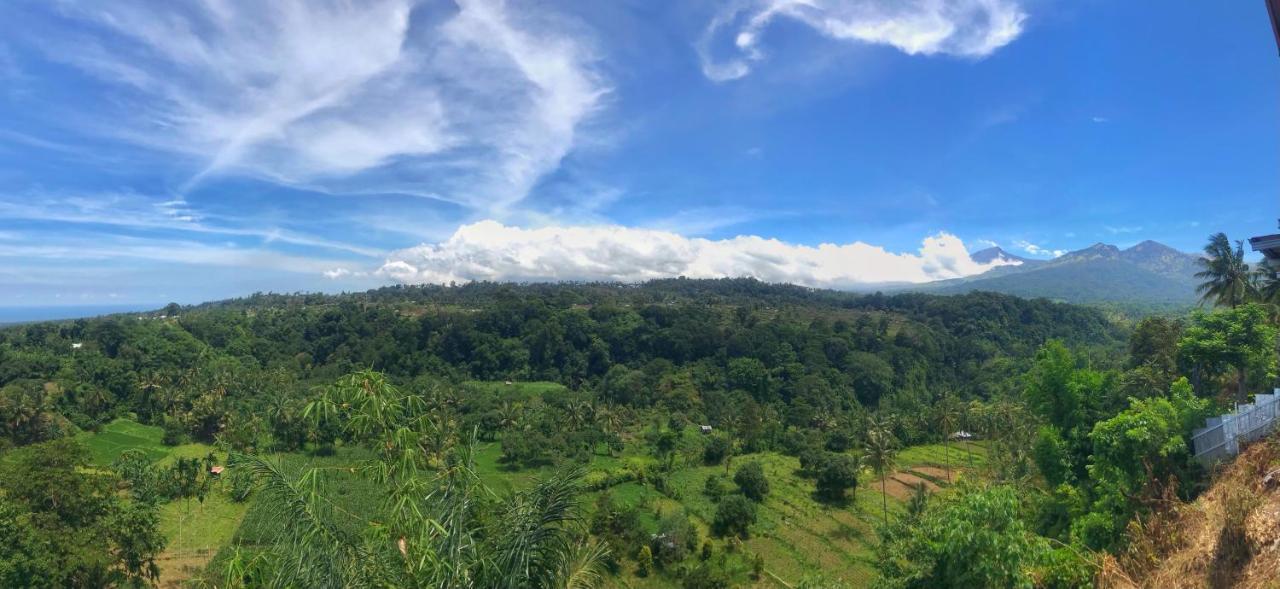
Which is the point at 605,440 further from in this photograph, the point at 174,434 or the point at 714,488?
the point at 174,434

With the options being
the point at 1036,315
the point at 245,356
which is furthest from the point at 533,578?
the point at 1036,315

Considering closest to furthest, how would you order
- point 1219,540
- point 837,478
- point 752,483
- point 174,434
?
point 1219,540 < point 752,483 < point 837,478 < point 174,434

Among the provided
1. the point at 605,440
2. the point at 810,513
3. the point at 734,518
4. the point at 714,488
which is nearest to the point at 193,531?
the point at 734,518

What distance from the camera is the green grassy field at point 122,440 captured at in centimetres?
4288

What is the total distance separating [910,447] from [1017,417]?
11.3m

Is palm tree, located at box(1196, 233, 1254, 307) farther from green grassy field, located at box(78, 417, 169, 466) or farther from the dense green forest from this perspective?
green grassy field, located at box(78, 417, 169, 466)

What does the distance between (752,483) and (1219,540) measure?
3056 centimetres

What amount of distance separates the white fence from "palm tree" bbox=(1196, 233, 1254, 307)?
2131cm

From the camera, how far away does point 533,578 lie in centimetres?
429

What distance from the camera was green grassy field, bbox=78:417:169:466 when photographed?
42.9 meters

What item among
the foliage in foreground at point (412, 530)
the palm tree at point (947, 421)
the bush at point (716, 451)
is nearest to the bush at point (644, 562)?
the bush at point (716, 451)

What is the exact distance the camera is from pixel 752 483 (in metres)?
36.2

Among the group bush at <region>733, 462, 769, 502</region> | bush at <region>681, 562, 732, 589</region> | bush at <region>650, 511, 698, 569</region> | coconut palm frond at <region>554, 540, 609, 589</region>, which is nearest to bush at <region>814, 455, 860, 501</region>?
bush at <region>733, 462, 769, 502</region>

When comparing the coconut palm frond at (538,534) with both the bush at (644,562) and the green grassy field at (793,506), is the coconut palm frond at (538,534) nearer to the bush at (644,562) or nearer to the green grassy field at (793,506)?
the green grassy field at (793,506)
